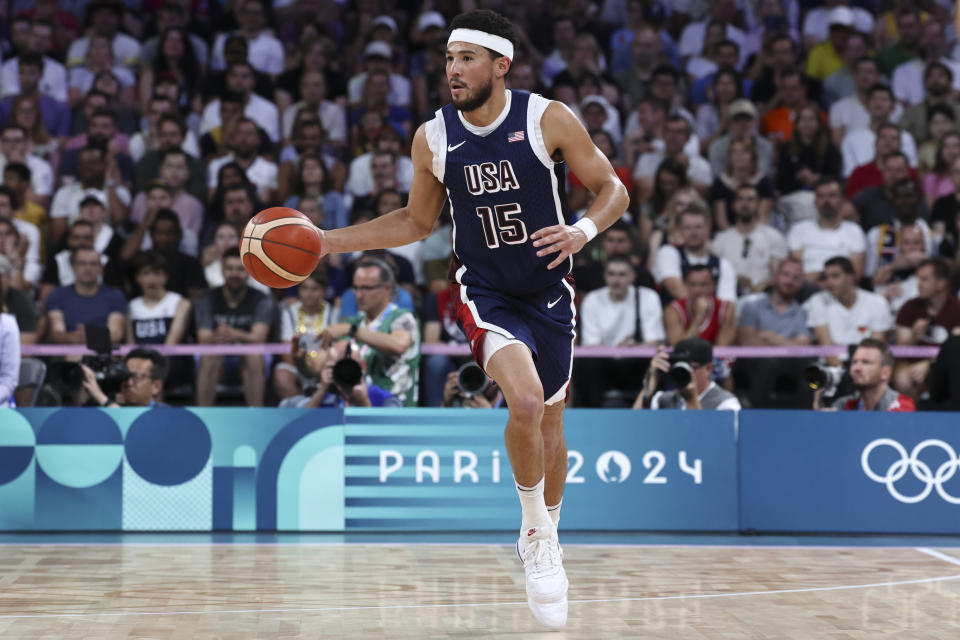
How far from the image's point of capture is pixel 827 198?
10.8 m

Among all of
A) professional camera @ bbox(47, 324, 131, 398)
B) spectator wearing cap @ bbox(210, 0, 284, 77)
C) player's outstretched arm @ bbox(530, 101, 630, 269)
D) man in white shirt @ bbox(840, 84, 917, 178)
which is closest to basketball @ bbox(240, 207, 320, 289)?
player's outstretched arm @ bbox(530, 101, 630, 269)

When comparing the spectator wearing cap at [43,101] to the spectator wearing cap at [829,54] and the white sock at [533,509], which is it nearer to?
the spectator wearing cap at [829,54]

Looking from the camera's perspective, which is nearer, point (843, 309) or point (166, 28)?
point (843, 309)

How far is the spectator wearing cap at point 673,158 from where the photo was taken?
11664mm

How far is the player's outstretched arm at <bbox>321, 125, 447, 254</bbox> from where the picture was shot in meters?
5.55

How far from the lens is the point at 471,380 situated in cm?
829

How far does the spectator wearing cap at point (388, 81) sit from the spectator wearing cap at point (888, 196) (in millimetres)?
4626

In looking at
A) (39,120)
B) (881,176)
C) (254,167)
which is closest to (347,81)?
(254,167)

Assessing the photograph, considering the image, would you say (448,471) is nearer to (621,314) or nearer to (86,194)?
(621,314)

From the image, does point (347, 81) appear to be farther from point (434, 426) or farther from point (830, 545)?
point (830, 545)

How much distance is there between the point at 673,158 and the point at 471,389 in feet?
13.7

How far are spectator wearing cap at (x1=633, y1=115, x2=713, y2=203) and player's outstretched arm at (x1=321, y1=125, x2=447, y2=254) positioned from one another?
6212 mm

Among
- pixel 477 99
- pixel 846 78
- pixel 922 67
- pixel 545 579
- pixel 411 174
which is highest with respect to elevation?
pixel 922 67

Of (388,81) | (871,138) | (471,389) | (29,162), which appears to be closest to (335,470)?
(471,389)
